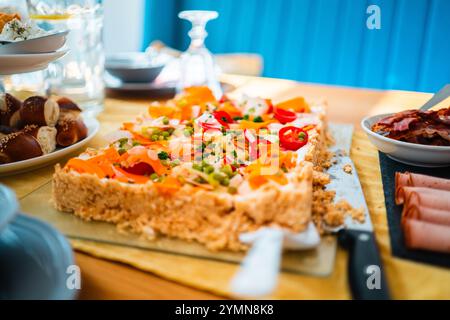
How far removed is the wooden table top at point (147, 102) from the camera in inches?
28.7

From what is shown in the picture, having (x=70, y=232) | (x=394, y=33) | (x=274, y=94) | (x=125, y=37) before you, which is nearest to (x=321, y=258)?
(x=70, y=232)

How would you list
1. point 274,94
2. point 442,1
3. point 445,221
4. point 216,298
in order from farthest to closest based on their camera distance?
point 442,1 < point 274,94 < point 445,221 < point 216,298

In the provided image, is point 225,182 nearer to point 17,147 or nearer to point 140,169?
point 140,169

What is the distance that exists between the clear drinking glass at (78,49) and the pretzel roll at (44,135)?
48cm

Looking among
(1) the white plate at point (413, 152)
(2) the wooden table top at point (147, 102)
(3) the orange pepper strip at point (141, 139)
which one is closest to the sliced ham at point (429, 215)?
(1) the white plate at point (413, 152)

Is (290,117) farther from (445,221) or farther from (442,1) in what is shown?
(442,1)

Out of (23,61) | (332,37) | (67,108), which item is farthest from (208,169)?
(332,37)

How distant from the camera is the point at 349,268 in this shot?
0.75 metres

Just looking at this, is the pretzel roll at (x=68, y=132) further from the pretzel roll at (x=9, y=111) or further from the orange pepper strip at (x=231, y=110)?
the orange pepper strip at (x=231, y=110)

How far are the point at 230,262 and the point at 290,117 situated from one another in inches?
28.1

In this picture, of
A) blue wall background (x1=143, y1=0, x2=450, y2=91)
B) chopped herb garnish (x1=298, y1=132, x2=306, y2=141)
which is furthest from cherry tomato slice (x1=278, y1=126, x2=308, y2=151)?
blue wall background (x1=143, y1=0, x2=450, y2=91)

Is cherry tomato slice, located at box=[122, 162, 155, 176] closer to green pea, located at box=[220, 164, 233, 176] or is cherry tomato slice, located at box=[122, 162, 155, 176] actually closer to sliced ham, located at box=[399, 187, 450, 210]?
green pea, located at box=[220, 164, 233, 176]

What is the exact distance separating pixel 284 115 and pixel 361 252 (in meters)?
0.71

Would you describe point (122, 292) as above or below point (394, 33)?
below
